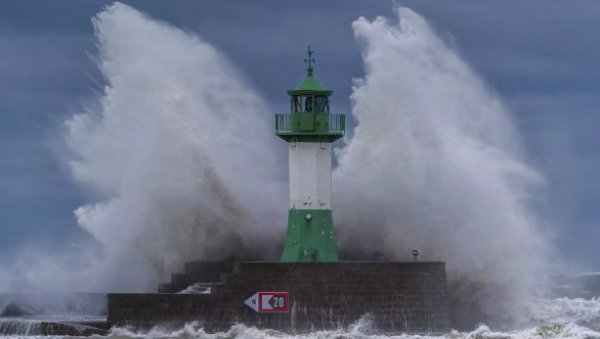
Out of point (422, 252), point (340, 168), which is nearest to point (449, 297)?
point (422, 252)

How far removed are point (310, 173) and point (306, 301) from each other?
129 inches

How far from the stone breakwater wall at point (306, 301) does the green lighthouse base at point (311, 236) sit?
6.83 ft

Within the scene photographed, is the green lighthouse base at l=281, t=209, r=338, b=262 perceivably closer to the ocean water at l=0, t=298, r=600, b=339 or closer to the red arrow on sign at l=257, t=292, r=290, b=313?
the red arrow on sign at l=257, t=292, r=290, b=313

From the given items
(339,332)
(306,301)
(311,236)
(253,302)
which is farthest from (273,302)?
(311,236)

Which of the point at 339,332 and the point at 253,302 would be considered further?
the point at 253,302

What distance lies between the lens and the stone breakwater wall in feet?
121

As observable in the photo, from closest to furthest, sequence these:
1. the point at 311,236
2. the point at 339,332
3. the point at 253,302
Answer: the point at 339,332 < the point at 253,302 < the point at 311,236

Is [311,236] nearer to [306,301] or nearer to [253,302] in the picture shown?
[306,301]

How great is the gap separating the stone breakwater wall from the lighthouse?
215 cm

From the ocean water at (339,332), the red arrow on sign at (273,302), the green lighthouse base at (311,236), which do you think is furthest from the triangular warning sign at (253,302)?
the green lighthouse base at (311,236)

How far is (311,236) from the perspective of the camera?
39.3m

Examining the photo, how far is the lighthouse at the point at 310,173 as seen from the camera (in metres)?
39.2

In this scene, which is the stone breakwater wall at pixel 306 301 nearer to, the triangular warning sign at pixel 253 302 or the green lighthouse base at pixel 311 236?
the triangular warning sign at pixel 253 302

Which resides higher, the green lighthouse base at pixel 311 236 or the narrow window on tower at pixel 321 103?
the narrow window on tower at pixel 321 103
